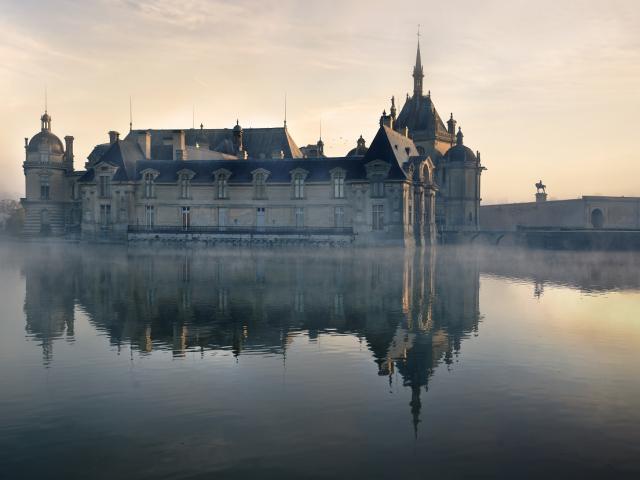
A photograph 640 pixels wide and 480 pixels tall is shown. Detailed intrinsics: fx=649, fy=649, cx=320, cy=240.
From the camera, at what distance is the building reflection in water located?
17484 mm

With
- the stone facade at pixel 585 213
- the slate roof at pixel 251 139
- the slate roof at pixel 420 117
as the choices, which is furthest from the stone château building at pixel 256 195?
the slate roof at pixel 420 117

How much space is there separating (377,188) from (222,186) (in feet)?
59.1

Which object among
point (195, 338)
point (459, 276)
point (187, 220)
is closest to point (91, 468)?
point (195, 338)

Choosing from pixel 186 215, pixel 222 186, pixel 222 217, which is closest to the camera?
pixel 222 217

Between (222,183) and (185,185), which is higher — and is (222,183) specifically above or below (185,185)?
above

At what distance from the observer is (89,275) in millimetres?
35281

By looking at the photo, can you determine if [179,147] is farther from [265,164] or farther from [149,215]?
[265,164]

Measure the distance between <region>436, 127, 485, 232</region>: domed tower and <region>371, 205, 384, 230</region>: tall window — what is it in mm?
26097

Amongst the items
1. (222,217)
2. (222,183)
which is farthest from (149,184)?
(222,217)

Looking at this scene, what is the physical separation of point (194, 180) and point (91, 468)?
217 ft

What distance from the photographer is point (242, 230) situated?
70.2 m

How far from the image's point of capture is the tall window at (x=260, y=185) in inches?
2854

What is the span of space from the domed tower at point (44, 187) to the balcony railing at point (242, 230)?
23187 millimetres

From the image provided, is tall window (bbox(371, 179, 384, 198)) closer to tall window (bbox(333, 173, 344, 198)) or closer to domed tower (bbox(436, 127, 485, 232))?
tall window (bbox(333, 173, 344, 198))
